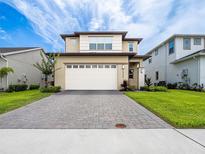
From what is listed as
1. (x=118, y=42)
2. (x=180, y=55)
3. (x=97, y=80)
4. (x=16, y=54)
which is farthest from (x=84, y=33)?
(x=180, y=55)

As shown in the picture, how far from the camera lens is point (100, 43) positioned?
664 inches

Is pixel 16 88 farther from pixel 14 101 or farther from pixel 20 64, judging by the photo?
pixel 14 101

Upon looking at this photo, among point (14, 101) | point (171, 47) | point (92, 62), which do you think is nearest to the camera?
point (14, 101)

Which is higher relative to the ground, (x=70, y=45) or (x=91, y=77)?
(x=70, y=45)

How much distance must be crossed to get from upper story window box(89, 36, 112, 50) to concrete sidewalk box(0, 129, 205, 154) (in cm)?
1412

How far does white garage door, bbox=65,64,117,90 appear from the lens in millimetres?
14141

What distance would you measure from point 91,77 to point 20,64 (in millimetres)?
8745

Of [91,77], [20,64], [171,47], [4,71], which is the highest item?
[171,47]

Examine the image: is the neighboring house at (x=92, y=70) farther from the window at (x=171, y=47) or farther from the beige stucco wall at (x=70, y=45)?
the window at (x=171, y=47)

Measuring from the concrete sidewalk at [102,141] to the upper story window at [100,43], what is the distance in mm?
14116

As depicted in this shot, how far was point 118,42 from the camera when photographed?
1686 centimetres

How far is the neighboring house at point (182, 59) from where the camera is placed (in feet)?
47.2

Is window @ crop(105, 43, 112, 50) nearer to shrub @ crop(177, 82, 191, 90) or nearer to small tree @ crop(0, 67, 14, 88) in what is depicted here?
shrub @ crop(177, 82, 191, 90)

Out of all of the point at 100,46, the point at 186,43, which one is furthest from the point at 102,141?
the point at 186,43
